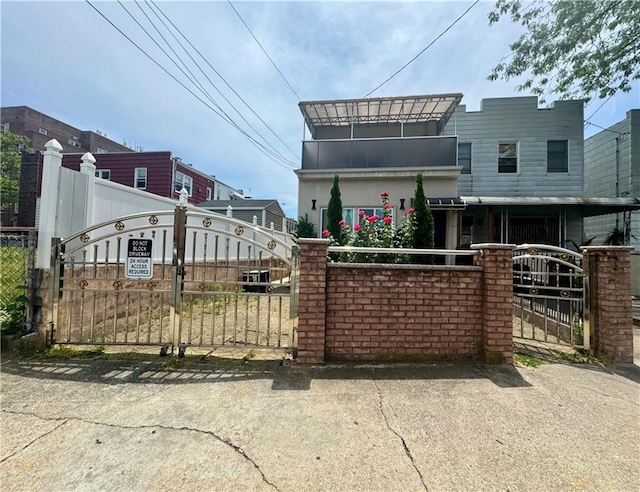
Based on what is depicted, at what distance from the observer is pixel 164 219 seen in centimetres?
618

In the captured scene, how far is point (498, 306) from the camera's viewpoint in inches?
149

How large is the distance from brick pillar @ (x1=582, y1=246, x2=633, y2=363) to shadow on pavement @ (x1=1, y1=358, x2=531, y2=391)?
5.15 ft

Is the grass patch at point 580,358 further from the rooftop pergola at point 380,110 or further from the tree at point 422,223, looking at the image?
the rooftop pergola at point 380,110

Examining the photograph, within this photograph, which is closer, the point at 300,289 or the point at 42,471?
the point at 42,471

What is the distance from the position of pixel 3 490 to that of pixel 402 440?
8.84 feet

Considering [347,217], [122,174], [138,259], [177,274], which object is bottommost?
[177,274]

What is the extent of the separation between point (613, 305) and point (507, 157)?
10.6 m

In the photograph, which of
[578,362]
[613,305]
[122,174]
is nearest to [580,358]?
[578,362]

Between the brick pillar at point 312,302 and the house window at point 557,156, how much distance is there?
1340 cm

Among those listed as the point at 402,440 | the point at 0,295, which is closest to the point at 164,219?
the point at 0,295

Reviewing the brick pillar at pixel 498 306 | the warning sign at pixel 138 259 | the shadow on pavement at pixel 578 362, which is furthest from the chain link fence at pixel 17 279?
the shadow on pavement at pixel 578 362

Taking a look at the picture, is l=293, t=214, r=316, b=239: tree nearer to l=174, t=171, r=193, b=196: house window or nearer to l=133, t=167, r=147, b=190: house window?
l=174, t=171, r=193, b=196: house window

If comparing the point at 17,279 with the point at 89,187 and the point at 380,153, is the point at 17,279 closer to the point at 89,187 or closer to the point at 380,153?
the point at 89,187

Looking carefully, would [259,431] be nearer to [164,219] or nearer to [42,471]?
[42,471]
